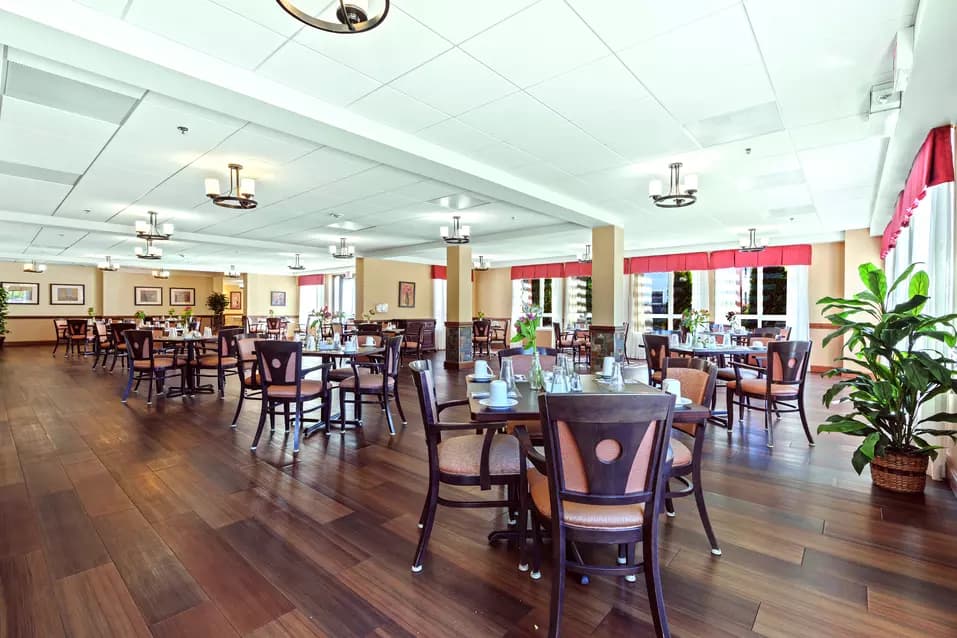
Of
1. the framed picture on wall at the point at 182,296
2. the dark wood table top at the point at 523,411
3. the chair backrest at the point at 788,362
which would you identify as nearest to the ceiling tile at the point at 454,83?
the dark wood table top at the point at 523,411

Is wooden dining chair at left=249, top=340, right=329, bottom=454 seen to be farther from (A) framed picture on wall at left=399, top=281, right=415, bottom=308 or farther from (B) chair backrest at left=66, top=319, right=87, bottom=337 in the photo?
(B) chair backrest at left=66, top=319, right=87, bottom=337

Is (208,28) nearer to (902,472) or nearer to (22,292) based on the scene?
(902,472)

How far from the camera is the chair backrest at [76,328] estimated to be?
9.91m

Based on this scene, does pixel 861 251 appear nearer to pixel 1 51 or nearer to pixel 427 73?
pixel 427 73

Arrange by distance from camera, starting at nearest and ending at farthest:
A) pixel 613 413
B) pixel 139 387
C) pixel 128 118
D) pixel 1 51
→ pixel 613 413 < pixel 1 51 < pixel 128 118 < pixel 139 387

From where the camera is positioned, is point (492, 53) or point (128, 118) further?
point (128, 118)

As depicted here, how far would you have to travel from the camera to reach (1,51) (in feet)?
8.10

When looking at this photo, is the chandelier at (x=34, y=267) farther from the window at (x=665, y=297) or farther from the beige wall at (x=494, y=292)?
the window at (x=665, y=297)

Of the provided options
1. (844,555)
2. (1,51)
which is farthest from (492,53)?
(844,555)

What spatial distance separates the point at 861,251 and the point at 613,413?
8.63 metres

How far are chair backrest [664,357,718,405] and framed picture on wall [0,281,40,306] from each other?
17205 mm

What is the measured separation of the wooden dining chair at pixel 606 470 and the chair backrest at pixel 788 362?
3148 millimetres

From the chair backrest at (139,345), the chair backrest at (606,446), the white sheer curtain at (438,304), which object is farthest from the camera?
the white sheer curtain at (438,304)

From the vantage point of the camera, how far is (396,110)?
3.21 meters
